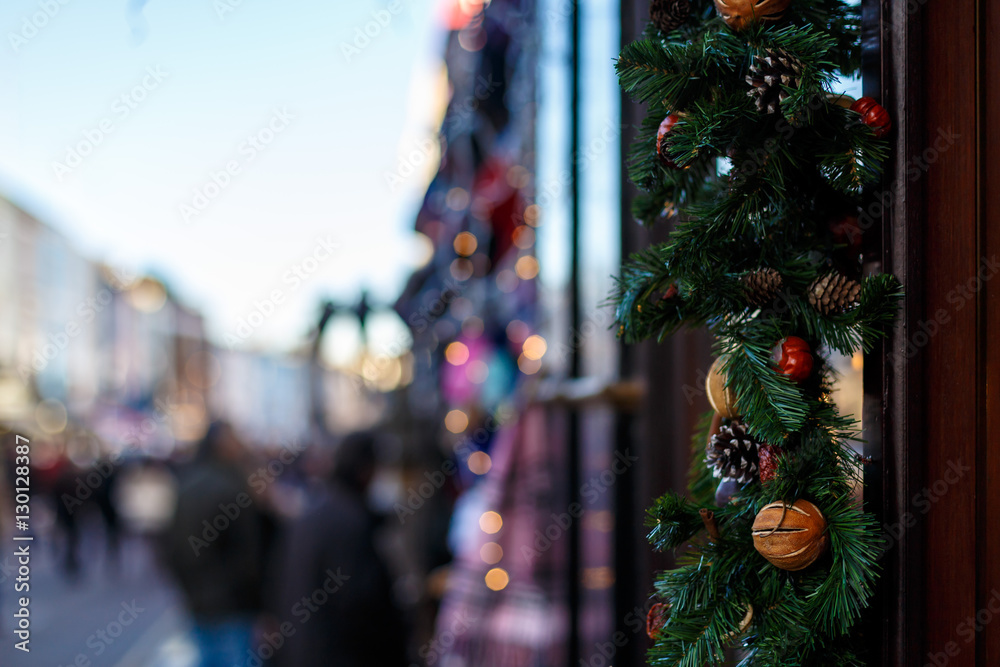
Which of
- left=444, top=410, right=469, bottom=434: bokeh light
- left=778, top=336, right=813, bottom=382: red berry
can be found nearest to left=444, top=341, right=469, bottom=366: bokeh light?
left=444, top=410, right=469, bottom=434: bokeh light

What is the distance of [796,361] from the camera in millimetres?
719

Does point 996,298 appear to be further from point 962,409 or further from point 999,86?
point 999,86

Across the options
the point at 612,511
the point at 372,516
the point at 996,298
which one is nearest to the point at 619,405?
the point at 612,511

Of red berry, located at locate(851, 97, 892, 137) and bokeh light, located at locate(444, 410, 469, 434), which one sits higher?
red berry, located at locate(851, 97, 892, 137)

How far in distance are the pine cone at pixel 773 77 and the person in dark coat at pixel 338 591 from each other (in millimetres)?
2691

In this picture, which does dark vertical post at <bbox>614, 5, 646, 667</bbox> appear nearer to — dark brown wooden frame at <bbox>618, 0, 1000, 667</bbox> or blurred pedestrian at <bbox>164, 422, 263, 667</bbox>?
dark brown wooden frame at <bbox>618, 0, 1000, 667</bbox>

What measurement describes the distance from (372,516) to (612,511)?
1613 mm

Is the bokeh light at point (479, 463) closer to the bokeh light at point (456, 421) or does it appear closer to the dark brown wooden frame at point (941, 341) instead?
the bokeh light at point (456, 421)

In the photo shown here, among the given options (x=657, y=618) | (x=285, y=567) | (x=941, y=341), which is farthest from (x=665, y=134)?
(x=285, y=567)

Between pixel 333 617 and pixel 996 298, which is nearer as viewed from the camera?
pixel 996 298

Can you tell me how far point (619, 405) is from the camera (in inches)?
70.4

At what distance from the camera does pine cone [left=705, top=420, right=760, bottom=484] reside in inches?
30.3

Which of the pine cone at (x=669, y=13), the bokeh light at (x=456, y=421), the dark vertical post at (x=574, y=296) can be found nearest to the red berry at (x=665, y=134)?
the pine cone at (x=669, y=13)

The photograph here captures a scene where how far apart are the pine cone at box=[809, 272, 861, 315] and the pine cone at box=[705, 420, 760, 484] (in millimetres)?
166
